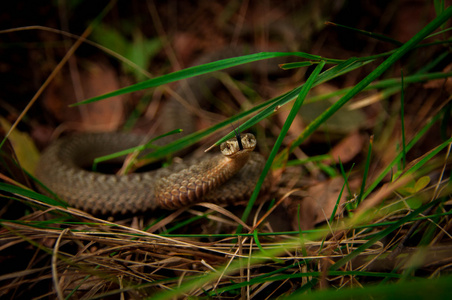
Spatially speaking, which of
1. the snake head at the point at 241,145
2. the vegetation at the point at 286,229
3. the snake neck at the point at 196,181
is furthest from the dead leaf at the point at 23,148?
the snake head at the point at 241,145

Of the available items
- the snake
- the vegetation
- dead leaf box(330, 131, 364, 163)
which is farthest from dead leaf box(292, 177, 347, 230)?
the snake

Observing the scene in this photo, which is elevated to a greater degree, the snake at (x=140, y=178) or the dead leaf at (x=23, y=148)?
the dead leaf at (x=23, y=148)

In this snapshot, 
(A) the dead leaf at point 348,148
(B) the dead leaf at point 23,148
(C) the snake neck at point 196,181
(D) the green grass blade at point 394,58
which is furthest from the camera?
(B) the dead leaf at point 23,148

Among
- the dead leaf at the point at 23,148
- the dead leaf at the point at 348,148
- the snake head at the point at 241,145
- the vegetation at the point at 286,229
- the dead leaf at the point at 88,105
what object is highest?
the dead leaf at the point at 88,105

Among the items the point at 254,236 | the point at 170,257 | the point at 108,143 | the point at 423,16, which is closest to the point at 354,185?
the point at 254,236

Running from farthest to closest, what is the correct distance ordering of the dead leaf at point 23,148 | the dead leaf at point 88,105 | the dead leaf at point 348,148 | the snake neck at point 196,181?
1. the dead leaf at point 88,105
2. the dead leaf at point 23,148
3. the dead leaf at point 348,148
4. the snake neck at point 196,181

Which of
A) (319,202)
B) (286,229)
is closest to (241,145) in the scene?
(286,229)

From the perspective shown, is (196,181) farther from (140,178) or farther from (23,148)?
(23,148)

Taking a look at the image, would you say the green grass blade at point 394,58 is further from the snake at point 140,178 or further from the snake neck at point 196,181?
the snake neck at point 196,181

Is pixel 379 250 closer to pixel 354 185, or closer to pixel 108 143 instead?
pixel 354 185
